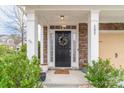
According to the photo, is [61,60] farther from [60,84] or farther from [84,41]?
[60,84]

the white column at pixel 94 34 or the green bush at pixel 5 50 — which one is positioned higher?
the white column at pixel 94 34

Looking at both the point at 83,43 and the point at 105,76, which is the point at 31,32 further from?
the point at 83,43

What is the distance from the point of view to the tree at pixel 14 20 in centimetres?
2300

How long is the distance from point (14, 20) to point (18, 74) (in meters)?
17.7

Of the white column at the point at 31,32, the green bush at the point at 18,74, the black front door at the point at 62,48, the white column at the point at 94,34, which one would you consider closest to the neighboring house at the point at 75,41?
the black front door at the point at 62,48

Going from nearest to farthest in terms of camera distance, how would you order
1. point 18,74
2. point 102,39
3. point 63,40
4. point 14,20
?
point 18,74, point 102,39, point 63,40, point 14,20

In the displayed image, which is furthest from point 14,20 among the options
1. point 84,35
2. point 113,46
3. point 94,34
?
point 94,34

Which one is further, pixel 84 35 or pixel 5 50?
pixel 5 50

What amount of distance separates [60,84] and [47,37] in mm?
6456

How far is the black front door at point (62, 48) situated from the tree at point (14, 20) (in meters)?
7.19

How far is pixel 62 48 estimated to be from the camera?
15773 mm

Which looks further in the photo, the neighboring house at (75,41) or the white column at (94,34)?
the neighboring house at (75,41)

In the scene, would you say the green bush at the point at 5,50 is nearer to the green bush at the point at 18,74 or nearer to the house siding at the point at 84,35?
the house siding at the point at 84,35
